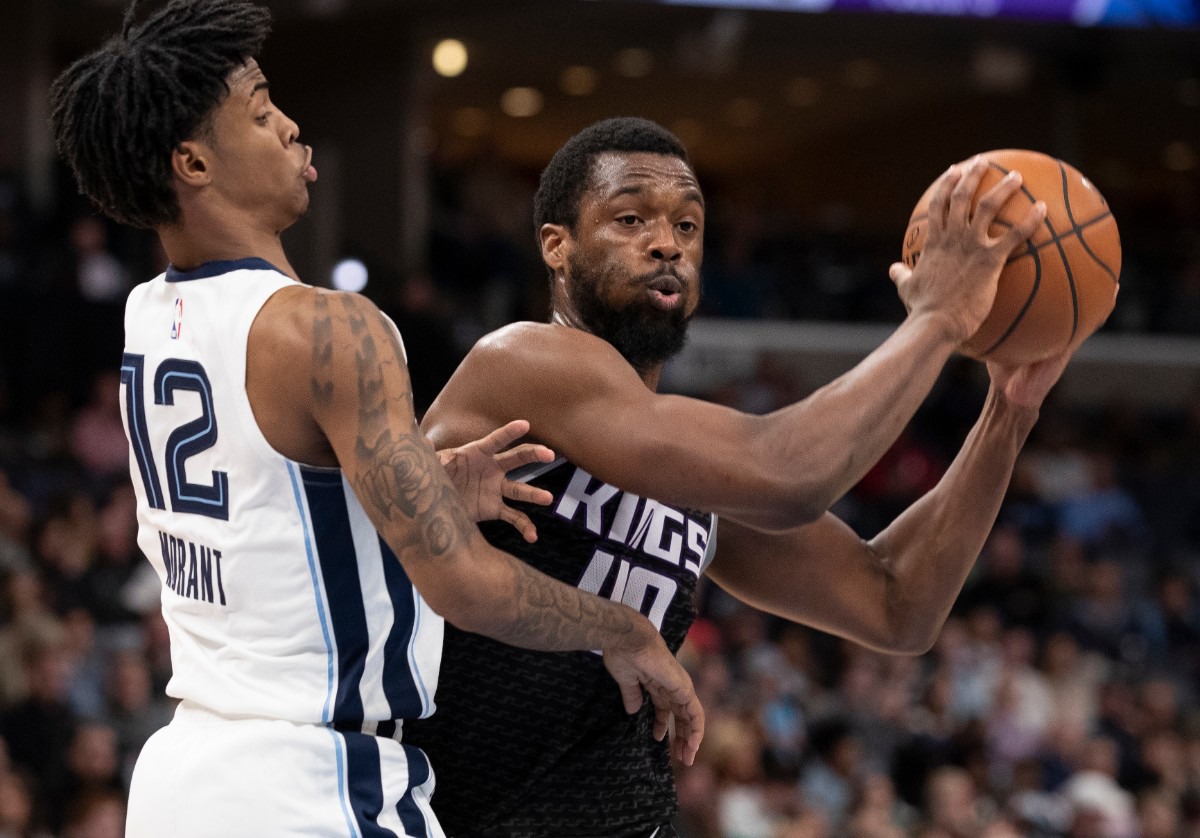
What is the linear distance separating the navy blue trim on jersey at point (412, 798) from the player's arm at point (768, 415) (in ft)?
1.91

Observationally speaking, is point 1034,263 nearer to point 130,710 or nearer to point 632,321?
point 632,321

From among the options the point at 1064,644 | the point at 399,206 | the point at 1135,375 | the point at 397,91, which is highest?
the point at 397,91

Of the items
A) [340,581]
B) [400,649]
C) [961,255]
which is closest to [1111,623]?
[961,255]

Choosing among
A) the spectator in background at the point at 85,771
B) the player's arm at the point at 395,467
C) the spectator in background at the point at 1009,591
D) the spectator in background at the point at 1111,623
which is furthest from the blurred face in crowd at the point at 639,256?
the spectator in background at the point at 1111,623

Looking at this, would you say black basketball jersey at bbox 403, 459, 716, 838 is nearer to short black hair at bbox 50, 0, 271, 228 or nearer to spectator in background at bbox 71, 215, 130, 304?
short black hair at bbox 50, 0, 271, 228

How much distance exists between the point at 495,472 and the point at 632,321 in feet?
1.49

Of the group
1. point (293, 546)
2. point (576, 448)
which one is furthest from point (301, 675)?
point (576, 448)

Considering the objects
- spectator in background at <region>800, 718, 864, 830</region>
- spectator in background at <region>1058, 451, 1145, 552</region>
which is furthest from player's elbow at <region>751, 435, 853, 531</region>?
spectator in background at <region>1058, 451, 1145, 552</region>

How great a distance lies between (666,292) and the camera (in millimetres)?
3166

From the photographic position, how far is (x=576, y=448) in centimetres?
293

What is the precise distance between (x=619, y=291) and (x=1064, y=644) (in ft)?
30.9

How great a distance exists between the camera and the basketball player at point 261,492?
251 centimetres

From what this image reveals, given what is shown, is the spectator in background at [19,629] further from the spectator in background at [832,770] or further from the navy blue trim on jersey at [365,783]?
the navy blue trim on jersey at [365,783]

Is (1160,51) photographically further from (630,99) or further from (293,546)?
(293,546)
